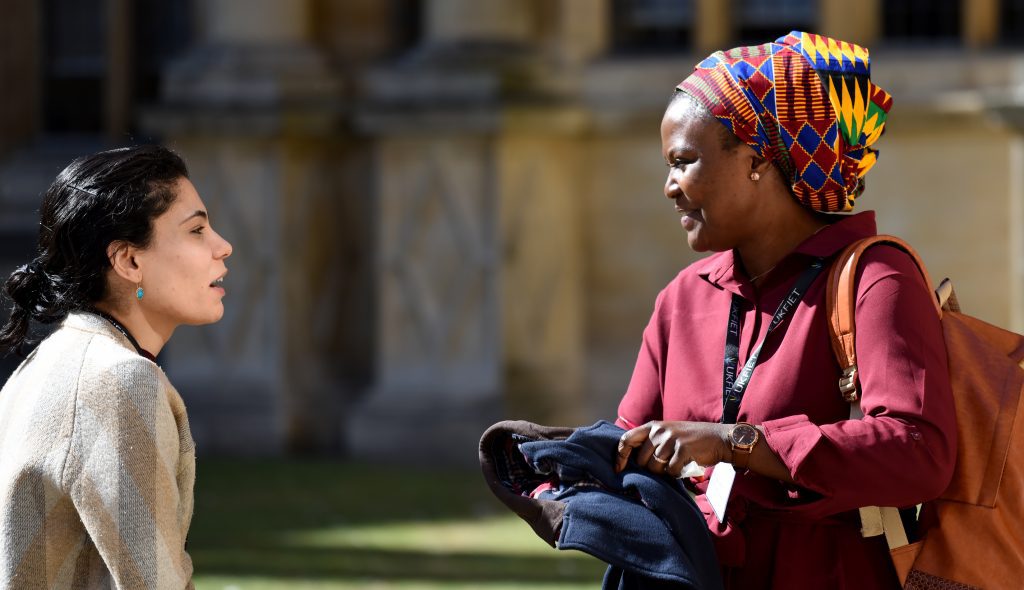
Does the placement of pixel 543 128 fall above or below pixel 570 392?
above

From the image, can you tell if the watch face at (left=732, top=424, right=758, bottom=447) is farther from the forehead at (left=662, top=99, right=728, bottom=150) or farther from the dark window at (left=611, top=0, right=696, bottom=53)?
the dark window at (left=611, top=0, right=696, bottom=53)

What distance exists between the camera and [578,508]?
2863 mm

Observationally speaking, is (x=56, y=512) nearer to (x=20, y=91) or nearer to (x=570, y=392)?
(x=570, y=392)

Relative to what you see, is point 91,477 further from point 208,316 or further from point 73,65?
point 73,65

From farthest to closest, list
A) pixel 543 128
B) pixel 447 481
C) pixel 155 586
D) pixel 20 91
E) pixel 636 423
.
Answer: pixel 20 91, pixel 543 128, pixel 447 481, pixel 636 423, pixel 155 586

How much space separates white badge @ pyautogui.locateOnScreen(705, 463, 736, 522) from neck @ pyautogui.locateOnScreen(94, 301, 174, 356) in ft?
3.19

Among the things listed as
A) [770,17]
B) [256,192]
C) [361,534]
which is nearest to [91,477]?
[361,534]

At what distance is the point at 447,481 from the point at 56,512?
7.75m

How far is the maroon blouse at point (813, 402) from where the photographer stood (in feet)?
8.88

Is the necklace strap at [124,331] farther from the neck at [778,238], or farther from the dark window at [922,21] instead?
the dark window at [922,21]

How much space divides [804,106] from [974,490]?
71 centimetres

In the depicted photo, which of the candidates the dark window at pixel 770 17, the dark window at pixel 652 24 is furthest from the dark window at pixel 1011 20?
the dark window at pixel 652 24

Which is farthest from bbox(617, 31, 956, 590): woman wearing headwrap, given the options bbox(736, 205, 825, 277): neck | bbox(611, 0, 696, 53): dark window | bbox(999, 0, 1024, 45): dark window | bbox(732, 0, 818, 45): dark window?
bbox(611, 0, 696, 53): dark window

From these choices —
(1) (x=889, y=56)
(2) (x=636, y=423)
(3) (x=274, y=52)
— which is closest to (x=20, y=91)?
(3) (x=274, y=52)
